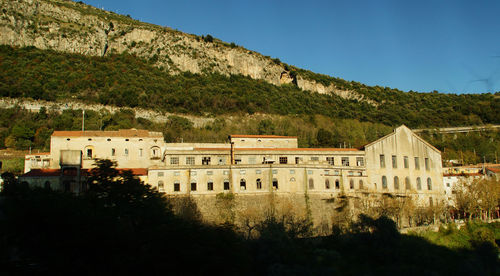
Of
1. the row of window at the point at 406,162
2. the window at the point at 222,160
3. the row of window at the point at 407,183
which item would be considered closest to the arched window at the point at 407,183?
the row of window at the point at 407,183

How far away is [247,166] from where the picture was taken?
53438 millimetres

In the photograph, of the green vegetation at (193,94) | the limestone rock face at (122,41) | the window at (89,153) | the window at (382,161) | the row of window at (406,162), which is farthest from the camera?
the limestone rock face at (122,41)

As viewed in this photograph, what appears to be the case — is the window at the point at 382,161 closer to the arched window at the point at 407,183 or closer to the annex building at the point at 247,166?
the annex building at the point at 247,166

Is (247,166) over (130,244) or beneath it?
over

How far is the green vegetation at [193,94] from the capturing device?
10250 cm

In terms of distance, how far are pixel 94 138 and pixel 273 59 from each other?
10713 cm

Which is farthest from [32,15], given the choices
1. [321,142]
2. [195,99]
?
[321,142]

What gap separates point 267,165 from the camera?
5369cm

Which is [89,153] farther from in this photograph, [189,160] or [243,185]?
[243,185]

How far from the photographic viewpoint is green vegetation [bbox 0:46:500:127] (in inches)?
4035

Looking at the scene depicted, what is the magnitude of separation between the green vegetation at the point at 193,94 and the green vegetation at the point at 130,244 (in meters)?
73.8

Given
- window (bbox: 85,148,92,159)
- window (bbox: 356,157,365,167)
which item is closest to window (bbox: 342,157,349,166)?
window (bbox: 356,157,365,167)

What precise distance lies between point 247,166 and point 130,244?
30839 mm

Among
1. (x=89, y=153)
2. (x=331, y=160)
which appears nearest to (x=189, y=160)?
(x=89, y=153)
